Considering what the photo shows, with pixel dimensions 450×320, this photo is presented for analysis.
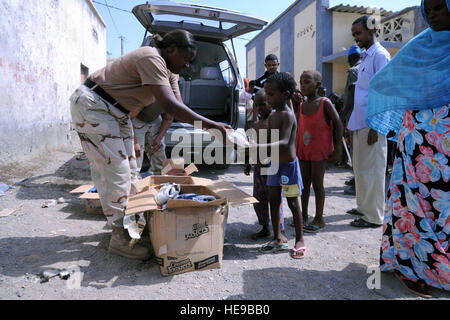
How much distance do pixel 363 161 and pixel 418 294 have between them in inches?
56.7

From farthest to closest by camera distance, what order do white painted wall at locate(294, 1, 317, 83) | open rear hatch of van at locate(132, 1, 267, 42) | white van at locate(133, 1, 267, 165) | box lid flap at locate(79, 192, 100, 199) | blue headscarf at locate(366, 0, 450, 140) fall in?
white painted wall at locate(294, 1, 317, 83) < white van at locate(133, 1, 267, 165) < open rear hatch of van at locate(132, 1, 267, 42) < box lid flap at locate(79, 192, 100, 199) < blue headscarf at locate(366, 0, 450, 140)

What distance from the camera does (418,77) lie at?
1.88 meters

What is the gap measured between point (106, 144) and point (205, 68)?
3.86 m

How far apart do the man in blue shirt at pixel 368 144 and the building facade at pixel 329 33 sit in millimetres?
5998

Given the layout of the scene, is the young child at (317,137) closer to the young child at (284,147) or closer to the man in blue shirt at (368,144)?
the man in blue shirt at (368,144)

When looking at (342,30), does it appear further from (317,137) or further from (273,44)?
(317,137)

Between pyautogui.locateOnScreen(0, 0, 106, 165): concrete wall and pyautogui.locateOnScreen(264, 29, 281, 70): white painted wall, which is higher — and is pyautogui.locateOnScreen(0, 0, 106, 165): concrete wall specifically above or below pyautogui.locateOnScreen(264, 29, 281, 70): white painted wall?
below

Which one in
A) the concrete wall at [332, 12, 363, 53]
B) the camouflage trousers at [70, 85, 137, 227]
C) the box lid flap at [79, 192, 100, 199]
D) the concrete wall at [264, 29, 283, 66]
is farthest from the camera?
the concrete wall at [264, 29, 283, 66]

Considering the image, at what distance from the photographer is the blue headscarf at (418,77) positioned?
1.78 m

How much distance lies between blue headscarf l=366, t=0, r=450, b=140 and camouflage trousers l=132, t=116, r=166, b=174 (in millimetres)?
2151

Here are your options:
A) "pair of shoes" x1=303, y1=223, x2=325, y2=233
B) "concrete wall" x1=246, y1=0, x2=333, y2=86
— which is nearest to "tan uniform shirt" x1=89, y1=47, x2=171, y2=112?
"pair of shoes" x1=303, y1=223, x2=325, y2=233

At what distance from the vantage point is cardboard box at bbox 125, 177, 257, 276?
2.03 m

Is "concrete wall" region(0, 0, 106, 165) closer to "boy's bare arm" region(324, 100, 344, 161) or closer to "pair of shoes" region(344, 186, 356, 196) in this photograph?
"boy's bare arm" region(324, 100, 344, 161)
